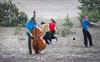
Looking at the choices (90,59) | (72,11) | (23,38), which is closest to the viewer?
(90,59)

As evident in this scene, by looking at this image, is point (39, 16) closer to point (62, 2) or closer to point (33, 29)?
point (62, 2)

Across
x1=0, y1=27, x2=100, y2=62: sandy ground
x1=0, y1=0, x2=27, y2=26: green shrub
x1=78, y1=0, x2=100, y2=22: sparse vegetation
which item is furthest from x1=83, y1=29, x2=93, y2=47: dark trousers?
x1=0, y1=0, x2=27, y2=26: green shrub

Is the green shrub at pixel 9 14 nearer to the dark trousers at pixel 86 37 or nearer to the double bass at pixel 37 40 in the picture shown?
the dark trousers at pixel 86 37

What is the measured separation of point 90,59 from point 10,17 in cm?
2170

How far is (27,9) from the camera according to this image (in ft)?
168

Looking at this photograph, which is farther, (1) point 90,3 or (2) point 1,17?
(2) point 1,17

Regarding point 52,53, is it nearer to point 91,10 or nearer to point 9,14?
point 91,10

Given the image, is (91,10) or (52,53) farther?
(91,10)

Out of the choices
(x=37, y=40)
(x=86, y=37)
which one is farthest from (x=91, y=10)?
(x=37, y=40)

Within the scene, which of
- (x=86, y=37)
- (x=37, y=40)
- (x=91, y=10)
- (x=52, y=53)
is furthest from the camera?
(x=91, y=10)

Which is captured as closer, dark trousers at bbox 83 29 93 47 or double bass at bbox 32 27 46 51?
double bass at bbox 32 27 46 51

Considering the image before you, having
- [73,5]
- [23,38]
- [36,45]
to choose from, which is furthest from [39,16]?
[36,45]

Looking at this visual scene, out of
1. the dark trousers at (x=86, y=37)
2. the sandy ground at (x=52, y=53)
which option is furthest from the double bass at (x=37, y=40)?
the dark trousers at (x=86, y=37)

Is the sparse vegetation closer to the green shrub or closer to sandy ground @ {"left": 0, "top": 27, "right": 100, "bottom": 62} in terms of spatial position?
the green shrub
